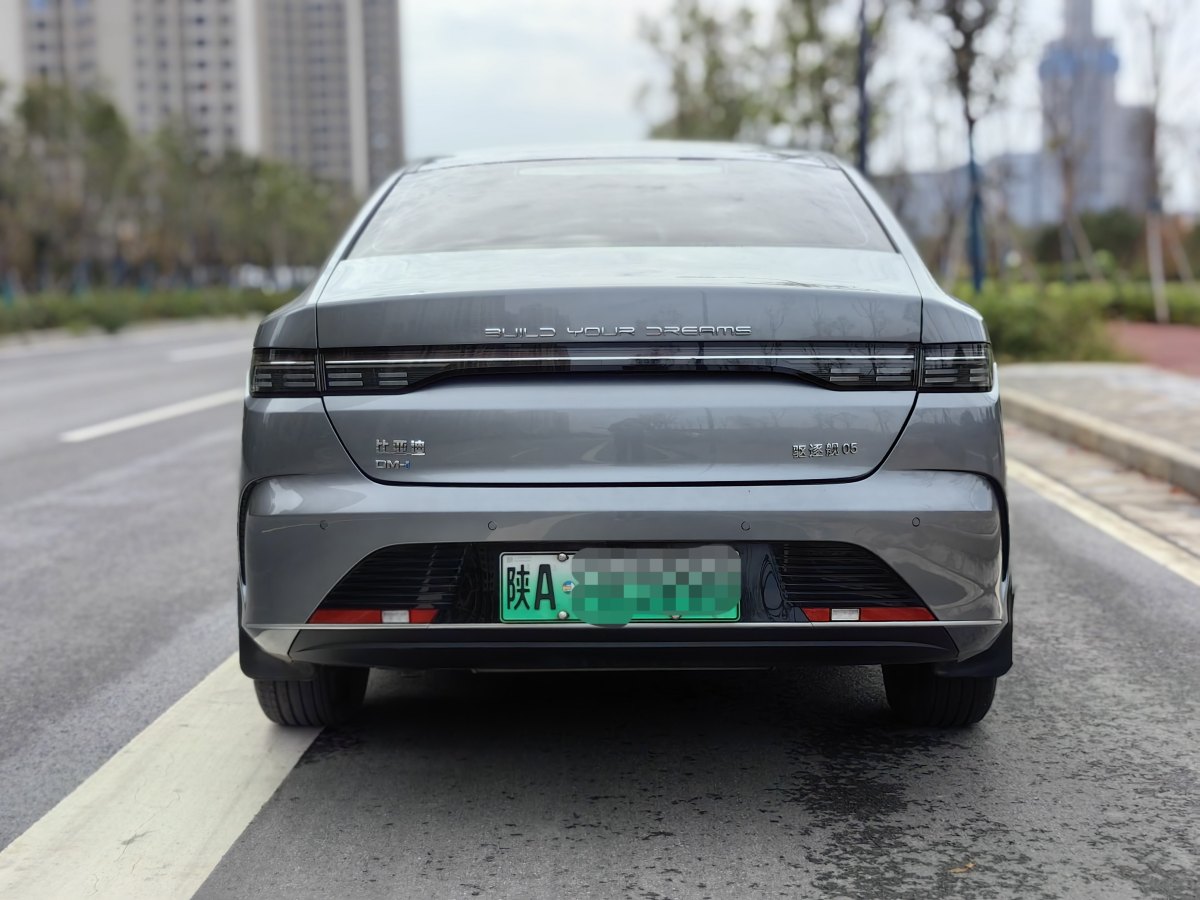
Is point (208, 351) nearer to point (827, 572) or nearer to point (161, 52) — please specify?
point (827, 572)

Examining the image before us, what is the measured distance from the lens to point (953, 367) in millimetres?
3344

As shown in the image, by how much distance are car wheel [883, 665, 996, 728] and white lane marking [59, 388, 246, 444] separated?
27.9ft

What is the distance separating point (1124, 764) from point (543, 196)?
203 centimetres

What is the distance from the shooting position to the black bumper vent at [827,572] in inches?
128

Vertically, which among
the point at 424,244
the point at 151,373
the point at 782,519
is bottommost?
the point at 151,373

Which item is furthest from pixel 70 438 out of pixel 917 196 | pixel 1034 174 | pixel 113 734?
pixel 1034 174

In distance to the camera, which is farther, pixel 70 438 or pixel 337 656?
pixel 70 438

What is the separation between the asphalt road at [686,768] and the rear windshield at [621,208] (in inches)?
48.6

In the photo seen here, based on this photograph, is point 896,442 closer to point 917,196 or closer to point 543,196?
point 543,196

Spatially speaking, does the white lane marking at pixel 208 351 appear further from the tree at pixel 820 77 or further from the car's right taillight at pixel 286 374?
the car's right taillight at pixel 286 374

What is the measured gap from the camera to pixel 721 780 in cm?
362

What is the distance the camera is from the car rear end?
127 inches

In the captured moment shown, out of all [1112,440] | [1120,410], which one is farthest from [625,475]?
[1120,410]

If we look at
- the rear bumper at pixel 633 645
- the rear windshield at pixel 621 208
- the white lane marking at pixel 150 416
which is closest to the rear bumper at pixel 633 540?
the rear bumper at pixel 633 645
